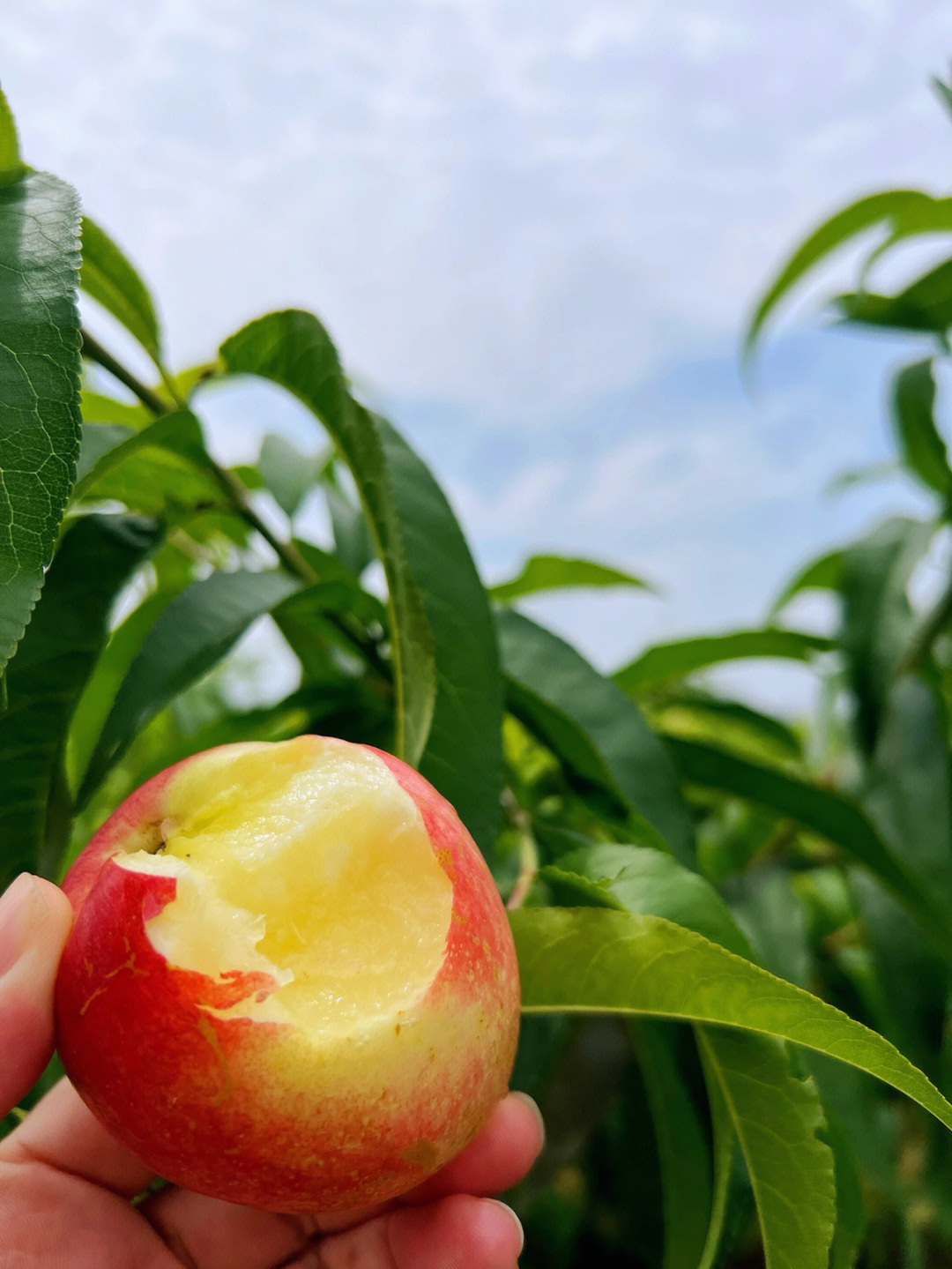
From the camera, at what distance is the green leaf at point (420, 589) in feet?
1.09

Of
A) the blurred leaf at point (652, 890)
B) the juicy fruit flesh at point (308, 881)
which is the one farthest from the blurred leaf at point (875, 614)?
the juicy fruit flesh at point (308, 881)

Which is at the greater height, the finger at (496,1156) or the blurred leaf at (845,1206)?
the finger at (496,1156)

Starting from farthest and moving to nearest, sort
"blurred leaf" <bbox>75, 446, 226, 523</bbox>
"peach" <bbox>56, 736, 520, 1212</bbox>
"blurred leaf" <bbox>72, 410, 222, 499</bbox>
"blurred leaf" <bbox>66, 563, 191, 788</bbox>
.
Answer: "blurred leaf" <bbox>66, 563, 191, 788</bbox> → "blurred leaf" <bbox>75, 446, 226, 523</bbox> → "blurred leaf" <bbox>72, 410, 222, 499</bbox> → "peach" <bbox>56, 736, 520, 1212</bbox>

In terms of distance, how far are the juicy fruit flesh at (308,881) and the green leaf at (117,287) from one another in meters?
0.20

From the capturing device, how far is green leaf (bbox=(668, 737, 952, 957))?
0.51 metres

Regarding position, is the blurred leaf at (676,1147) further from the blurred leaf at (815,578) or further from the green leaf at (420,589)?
the blurred leaf at (815,578)

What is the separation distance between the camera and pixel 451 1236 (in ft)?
1.04

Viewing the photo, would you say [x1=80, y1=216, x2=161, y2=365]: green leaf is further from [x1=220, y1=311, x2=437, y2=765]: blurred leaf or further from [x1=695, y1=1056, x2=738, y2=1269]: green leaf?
[x1=695, y1=1056, x2=738, y2=1269]: green leaf

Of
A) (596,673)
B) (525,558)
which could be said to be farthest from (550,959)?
(525,558)

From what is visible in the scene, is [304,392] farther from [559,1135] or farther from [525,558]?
[559,1135]

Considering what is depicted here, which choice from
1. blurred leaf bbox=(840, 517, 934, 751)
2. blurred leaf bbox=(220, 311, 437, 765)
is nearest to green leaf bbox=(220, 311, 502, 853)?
blurred leaf bbox=(220, 311, 437, 765)

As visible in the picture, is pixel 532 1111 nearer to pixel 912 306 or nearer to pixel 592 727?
pixel 592 727

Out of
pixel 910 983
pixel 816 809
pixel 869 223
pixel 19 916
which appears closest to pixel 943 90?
pixel 869 223

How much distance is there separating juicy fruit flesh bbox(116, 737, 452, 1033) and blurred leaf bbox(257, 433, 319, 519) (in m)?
0.24
